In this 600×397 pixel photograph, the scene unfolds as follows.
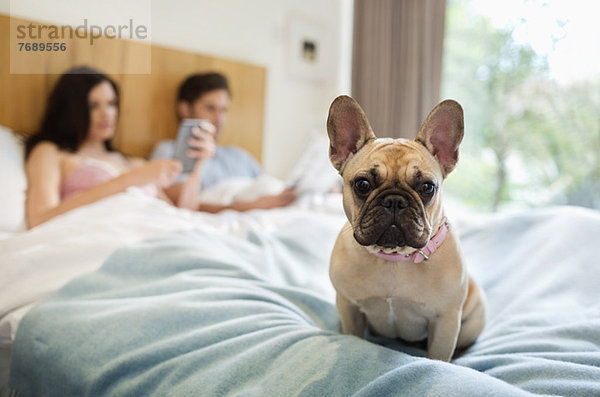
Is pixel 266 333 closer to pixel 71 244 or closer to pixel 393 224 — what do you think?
pixel 393 224

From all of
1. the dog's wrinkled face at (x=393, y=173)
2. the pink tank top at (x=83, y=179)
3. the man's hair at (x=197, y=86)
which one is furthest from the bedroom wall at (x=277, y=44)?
the dog's wrinkled face at (x=393, y=173)

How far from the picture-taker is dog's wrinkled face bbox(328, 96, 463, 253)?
693mm

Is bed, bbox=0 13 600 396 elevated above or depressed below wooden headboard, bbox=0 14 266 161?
below

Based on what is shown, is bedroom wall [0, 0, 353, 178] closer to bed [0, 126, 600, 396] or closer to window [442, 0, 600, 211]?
window [442, 0, 600, 211]

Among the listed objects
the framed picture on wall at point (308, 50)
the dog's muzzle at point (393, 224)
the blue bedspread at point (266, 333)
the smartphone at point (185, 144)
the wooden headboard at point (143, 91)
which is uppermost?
the framed picture on wall at point (308, 50)

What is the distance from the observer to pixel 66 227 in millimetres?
1188

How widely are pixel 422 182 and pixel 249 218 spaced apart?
3.46 feet

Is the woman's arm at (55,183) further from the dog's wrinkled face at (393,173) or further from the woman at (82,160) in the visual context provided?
the dog's wrinkled face at (393,173)

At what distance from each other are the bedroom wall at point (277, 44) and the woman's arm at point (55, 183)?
3.44 feet

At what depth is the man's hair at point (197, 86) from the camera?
241 cm

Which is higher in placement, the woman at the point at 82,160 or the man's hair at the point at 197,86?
the man's hair at the point at 197,86

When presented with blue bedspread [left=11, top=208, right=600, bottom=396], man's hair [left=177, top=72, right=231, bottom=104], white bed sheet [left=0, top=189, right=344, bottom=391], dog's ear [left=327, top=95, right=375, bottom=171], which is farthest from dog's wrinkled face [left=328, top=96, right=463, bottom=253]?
man's hair [left=177, top=72, right=231, bottom=104]

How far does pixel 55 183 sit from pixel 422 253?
147cm

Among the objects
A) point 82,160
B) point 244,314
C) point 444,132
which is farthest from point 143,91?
point 444,132
